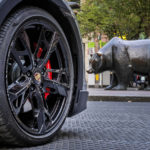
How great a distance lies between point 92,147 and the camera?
2.77m

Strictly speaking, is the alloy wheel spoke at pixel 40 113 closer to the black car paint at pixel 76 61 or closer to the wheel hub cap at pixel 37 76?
the wheel hub cap at pixel 37 76

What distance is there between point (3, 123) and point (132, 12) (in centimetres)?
1982

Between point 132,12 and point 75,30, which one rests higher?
point 132,12

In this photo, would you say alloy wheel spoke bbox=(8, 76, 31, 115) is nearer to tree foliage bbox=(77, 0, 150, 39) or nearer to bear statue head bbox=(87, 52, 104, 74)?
bear statue head bbox=(87, 52, 104, 74)

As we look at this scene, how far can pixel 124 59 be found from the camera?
1491 centimetres

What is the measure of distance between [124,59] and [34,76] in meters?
12.5

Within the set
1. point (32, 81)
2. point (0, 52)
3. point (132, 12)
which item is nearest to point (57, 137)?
point (32, 81)

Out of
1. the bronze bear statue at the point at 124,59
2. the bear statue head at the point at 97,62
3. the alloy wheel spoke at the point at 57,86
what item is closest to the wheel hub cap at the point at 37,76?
the alloy wheel spoke at the point at 57,86

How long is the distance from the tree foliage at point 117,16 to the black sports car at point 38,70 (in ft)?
59.7

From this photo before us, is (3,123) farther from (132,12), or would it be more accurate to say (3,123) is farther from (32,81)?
(132,12)

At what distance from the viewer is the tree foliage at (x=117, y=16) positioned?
20844mm

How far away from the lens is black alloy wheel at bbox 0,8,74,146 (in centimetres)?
236

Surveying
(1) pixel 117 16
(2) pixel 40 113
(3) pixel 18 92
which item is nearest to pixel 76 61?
→ (2) pixel 40 113

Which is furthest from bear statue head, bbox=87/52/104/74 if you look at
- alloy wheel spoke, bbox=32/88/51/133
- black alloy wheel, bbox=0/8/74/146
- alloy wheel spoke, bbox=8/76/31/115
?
alloy wheel spoke, bbox=8/76/31/115
